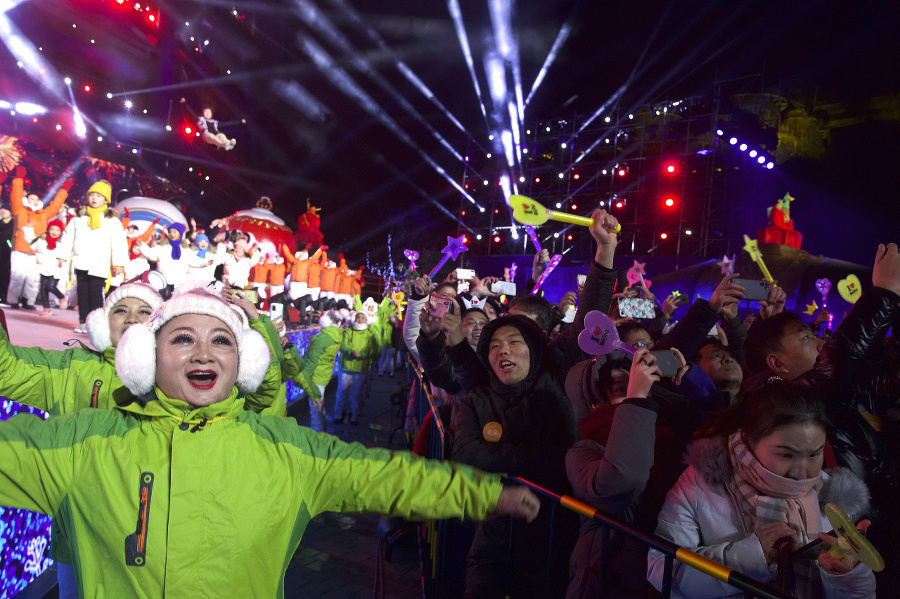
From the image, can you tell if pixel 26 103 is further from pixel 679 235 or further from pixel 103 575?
pixel 679 235

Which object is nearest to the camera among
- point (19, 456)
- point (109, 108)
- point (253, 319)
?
point (19, 456)

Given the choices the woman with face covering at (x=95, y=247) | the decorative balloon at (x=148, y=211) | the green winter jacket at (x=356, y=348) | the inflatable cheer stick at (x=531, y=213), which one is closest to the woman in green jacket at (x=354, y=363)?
the green winter jacket at (x=356, y=348)

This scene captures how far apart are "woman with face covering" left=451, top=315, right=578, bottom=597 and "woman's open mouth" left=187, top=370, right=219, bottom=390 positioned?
1.27 metres

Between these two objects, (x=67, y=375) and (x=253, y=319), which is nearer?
(x=67, y=375)

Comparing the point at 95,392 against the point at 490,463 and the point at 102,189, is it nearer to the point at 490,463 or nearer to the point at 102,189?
the point at 490,463

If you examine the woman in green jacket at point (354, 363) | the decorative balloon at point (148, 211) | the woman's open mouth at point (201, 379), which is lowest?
the woman in green jacket at point (354, 363)

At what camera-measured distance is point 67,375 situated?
2426 millimetres

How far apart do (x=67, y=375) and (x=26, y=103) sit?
16.6m

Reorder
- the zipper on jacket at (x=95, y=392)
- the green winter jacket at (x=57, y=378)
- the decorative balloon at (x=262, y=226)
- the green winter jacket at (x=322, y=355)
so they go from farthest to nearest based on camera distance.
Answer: the decorative balloon at (x=262, y=226)
the green winter jacket at (x=322, y=355)
the zipper on jacket at (x=95, y=392)
the green winter jacket at (x=57, y=378)

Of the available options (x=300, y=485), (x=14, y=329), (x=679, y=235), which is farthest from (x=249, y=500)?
(x=679, y=235)

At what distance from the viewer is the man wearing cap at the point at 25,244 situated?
8070 millimetres

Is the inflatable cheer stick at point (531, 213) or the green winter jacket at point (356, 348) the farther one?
the green winter jacket at point (356, 348)

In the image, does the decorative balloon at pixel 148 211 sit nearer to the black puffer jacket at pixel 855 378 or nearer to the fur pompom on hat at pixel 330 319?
the fur pompom on hat at pixel 330 319

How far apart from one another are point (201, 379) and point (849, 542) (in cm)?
190
